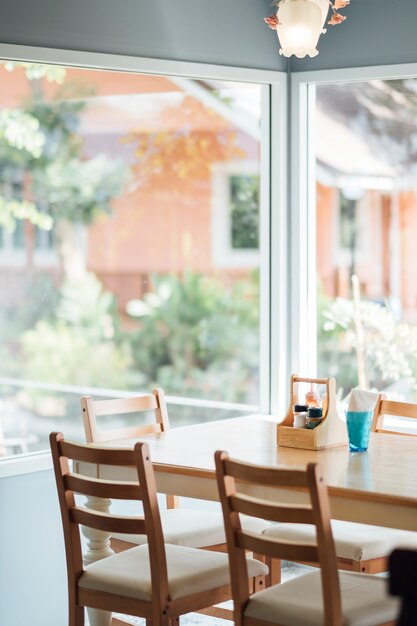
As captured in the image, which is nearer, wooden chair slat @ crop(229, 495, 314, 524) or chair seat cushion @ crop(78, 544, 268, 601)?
wooden chair slat @ crop(229, 495, 314, 524)

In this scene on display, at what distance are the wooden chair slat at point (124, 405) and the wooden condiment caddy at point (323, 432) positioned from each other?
0.68 meters

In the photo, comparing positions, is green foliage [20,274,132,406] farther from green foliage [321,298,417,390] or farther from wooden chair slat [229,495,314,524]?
wooden chair slat [229,495,314,524]

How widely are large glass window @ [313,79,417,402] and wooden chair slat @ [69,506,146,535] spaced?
201cm

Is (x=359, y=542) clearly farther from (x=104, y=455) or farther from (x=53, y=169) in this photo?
(x=53, y=169)

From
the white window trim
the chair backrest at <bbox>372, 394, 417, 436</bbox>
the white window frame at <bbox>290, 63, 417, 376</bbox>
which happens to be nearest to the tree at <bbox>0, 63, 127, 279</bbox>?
the white window trim

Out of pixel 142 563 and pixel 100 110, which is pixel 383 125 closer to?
pixel 100 110

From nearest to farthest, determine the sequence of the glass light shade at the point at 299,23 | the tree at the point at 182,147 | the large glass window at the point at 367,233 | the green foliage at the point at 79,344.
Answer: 1. the glass light shade at the point at 299,23
2. the green foliage at the point at 79,344
3. the large glass window at the point at 367,233
4. the tree at the point at 182,147

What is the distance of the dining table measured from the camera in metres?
2.63

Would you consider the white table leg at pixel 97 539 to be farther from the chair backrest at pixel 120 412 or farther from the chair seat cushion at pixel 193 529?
the chair backrest at pixel 120 412

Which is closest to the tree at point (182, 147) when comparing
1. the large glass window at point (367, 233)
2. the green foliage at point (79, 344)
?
the large glass window at point (367, 233)

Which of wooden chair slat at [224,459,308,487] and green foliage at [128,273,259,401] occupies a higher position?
green foliage at [128,273,259,401]

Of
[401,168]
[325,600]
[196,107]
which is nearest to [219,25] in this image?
[196,107]

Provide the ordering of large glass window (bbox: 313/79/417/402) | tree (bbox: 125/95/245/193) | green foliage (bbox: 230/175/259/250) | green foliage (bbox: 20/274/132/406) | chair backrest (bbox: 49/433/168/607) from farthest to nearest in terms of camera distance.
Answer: green foliage (bbox: 230/175/259/250) → tree (bbox: 125/95/245/193) → large glass window (bbox: 313/79/417/402) → green foliage (bbox: 20/274/132/406) → chair backrest (bbox: 49/433/168/607)

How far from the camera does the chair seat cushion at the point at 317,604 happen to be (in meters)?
2.59
